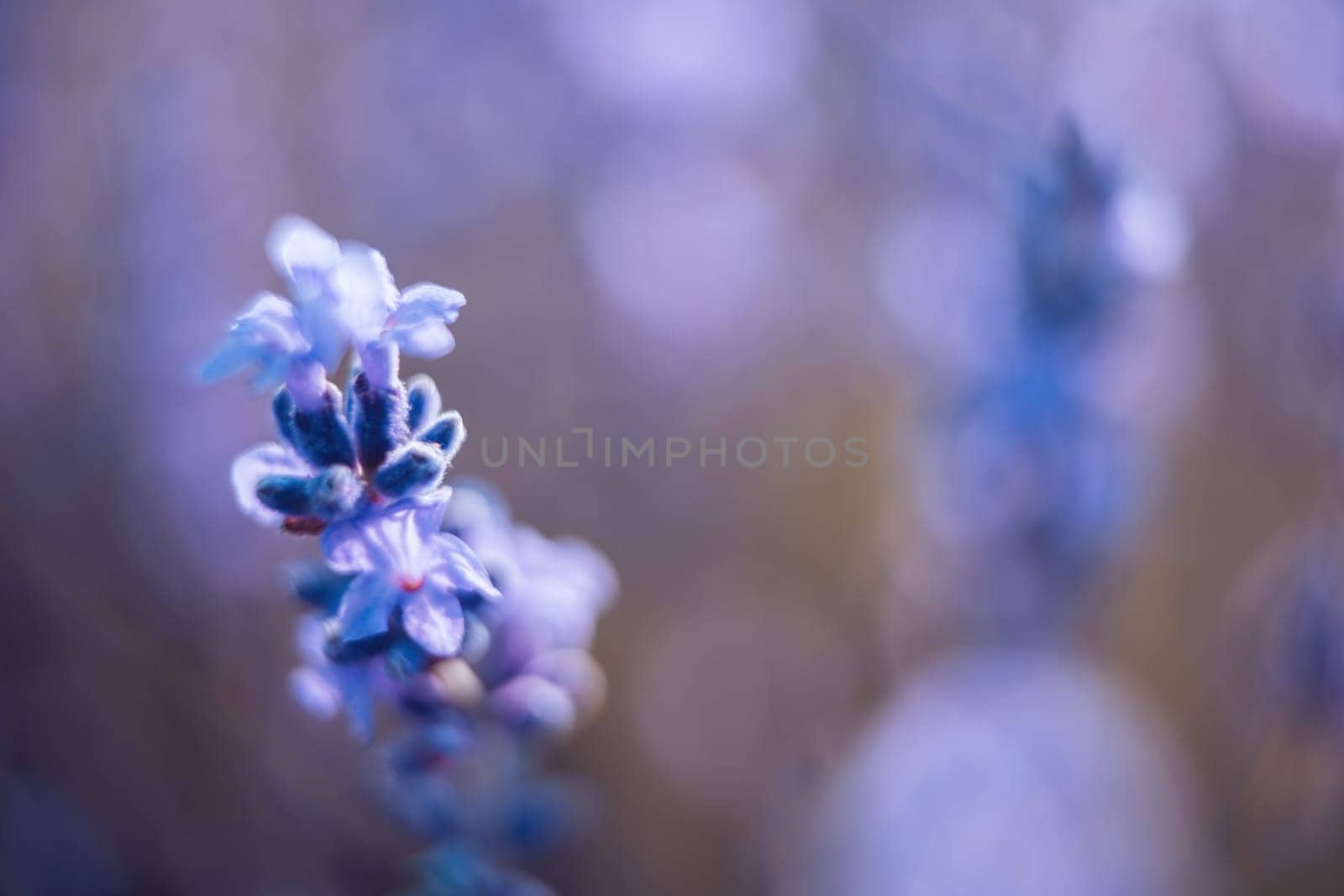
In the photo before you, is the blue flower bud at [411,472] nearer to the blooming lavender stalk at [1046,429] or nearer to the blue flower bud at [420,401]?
the blue flower bud at [420,401]

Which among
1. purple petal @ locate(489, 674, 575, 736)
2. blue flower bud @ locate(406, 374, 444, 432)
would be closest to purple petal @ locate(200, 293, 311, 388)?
blue flower bud @ locate(406, 374, 444, 432)

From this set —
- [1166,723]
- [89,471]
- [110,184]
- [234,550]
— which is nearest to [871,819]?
[1166,723]

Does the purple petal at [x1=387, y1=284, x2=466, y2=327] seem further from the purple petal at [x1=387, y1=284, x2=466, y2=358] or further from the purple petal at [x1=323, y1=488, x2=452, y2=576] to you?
the purple petal at [x1=323, y1=488, x2=452, y2=576]

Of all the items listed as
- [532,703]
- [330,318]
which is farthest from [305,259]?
[532,703]

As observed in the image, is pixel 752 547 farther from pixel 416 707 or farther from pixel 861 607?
pixel 416 707

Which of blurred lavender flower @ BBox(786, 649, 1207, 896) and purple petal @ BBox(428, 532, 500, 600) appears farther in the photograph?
blurred lavender flower @ BBox(786, 649, 1207, 896)

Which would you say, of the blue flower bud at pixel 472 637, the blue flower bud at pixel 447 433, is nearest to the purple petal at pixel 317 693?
the blue flower bud at pixel 472 637
